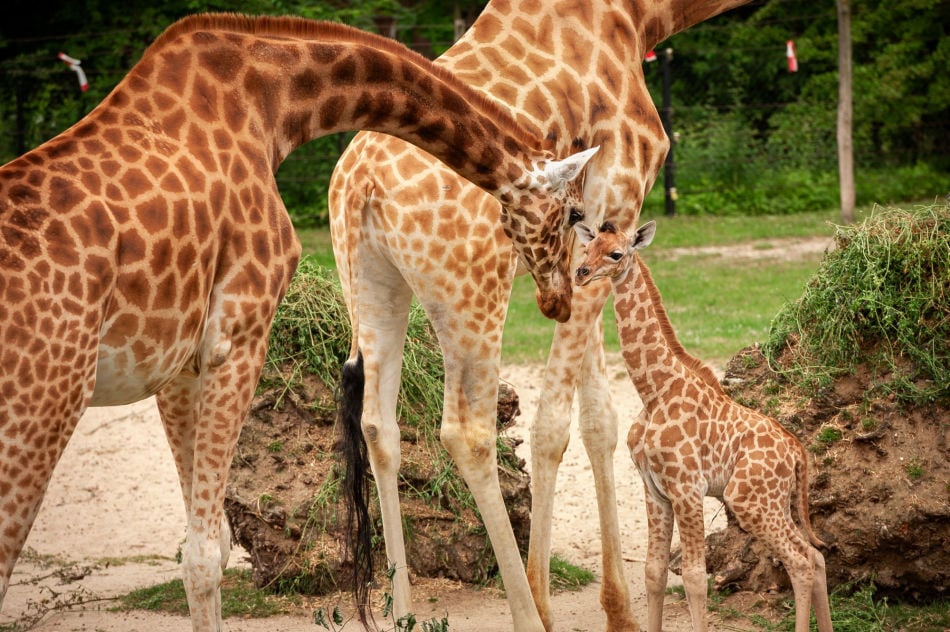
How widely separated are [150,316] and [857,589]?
11.8ft

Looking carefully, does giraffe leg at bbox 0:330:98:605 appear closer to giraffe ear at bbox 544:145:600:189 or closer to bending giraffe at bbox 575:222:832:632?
giraffe ear at bbox 544:145:600:189

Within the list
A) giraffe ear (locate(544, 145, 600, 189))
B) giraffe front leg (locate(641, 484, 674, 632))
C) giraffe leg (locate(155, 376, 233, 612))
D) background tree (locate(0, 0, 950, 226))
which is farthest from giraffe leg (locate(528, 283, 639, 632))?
background tree (locate(0, 0, 950, 226))

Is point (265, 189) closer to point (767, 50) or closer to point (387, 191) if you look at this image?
point (387, 191)

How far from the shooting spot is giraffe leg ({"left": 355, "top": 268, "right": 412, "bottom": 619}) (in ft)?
17.3

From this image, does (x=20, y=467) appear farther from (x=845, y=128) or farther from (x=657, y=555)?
(x=845, y=128)

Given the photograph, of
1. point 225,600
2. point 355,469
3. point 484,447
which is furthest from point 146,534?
point 484,447

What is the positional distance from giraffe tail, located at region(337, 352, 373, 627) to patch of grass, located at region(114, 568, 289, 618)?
0.80m

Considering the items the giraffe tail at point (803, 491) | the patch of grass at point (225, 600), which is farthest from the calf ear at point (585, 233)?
the patch of grass at point (225, 600)

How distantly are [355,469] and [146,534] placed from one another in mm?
2946

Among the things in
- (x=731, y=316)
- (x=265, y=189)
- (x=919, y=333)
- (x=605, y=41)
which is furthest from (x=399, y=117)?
(x=731, y=316)

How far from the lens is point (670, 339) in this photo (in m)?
5.31

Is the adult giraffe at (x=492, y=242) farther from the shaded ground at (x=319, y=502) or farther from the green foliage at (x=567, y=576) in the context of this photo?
the shaded ground at (x=319, y=502)

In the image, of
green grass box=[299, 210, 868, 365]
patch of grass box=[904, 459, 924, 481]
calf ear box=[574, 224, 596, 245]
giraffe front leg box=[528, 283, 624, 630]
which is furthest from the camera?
green grass box=[299, 210, 868, 365]

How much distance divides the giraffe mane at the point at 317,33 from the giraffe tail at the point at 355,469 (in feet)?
4.83
